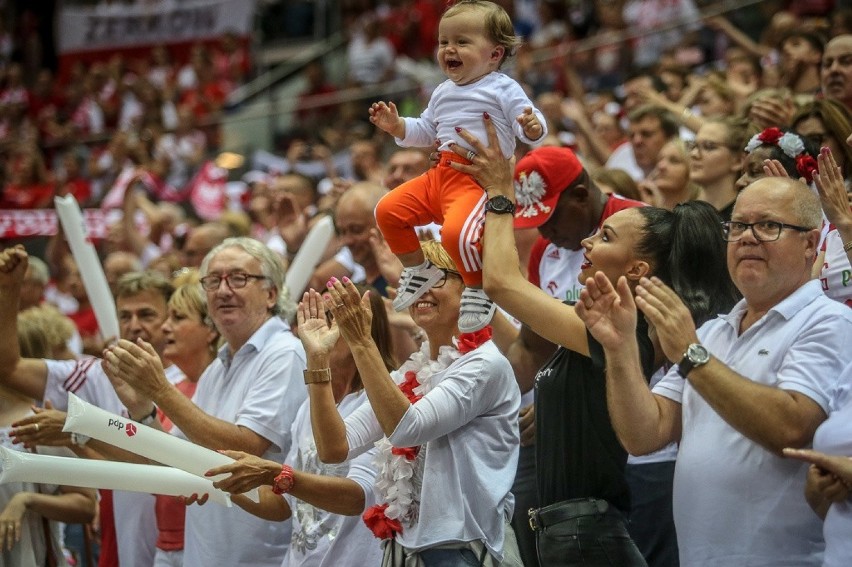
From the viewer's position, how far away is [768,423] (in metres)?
3.07

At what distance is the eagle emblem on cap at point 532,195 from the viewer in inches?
177

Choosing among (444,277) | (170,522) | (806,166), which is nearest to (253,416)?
(170,522)

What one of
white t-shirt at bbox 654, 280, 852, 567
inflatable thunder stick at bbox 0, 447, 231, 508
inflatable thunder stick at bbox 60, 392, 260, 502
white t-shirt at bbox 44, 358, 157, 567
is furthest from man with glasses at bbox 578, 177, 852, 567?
white t-shirt at bbox 44, 358, 157, 567

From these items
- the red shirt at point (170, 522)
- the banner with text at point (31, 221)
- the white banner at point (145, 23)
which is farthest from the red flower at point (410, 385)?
the white banner at point (145, 23)

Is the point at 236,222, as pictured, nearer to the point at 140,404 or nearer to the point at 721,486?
the point at 140,404

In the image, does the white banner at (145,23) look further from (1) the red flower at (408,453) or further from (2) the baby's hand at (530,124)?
(1) the red flower at (408,453)

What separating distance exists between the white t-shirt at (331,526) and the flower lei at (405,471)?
0.67ft

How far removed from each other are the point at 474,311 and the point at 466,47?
822 mm

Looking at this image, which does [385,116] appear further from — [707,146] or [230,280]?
[707,146]

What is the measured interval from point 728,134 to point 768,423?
2.48 meters

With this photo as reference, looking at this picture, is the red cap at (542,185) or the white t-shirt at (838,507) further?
the red cap at (542,185)

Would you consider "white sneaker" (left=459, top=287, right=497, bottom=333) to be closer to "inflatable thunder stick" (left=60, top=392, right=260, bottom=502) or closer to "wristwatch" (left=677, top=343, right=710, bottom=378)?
"wristwatch" (left=677, top=343, right=710, bottom=378)

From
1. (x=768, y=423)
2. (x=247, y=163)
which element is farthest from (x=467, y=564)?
(x=247, y=163)

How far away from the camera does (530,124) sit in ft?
12.0
